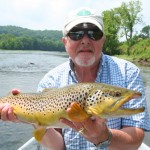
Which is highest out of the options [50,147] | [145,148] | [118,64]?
[118,64]

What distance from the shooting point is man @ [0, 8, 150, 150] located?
133 inches

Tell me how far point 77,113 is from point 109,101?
0.87 feet

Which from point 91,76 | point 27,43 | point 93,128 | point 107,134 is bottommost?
point 27,43

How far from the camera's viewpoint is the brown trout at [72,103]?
8.89 ft

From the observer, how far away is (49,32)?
174 metres

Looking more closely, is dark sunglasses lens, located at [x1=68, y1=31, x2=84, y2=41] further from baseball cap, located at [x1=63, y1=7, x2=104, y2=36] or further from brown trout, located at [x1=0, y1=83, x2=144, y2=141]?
brown trout, located at [x1=0, y1=83, x2=144, y2=141]

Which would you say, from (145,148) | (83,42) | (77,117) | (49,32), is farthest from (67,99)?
(49,32)

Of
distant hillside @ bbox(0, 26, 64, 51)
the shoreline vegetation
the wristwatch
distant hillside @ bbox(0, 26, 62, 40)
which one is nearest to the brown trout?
the wristwatch

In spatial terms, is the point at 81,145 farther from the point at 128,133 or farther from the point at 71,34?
the point at 71,34

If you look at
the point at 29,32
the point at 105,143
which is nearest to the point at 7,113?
the point at 105,143

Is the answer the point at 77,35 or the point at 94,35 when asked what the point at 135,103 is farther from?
the point at 77,35

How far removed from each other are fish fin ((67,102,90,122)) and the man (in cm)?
52

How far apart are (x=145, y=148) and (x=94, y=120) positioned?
2.97 metres

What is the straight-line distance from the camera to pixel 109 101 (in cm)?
274
